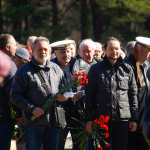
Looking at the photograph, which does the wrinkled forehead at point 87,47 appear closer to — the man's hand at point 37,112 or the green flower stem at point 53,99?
the green flower stem at point 53,99

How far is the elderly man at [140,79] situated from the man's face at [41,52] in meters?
1.39

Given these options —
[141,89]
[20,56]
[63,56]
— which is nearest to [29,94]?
[63,56]

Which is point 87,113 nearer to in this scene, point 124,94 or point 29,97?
point 124,94

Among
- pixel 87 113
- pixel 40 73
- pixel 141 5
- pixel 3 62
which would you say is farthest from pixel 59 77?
pixel 141 5

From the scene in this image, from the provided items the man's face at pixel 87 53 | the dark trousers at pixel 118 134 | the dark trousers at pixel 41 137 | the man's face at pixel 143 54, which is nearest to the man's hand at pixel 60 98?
the dark trousers at pixel 41 137

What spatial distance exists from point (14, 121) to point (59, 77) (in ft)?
2.87

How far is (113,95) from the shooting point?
471cm

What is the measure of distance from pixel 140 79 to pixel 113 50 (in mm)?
702

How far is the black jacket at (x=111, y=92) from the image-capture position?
472cm

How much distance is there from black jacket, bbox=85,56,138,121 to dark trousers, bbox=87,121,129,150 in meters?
0.12

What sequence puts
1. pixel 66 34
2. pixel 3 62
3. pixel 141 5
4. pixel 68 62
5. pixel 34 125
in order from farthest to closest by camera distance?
pixel 66 34, pixel 141 5, pixel 68 62, pixel 34 125, pixel 3 62

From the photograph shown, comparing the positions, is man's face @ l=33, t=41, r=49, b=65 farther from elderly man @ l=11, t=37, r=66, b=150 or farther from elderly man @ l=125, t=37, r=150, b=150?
elderly man @ l=125, t=37, r=150, b=150

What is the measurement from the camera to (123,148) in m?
4.90

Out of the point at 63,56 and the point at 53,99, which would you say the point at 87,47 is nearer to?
the point at 63,56
